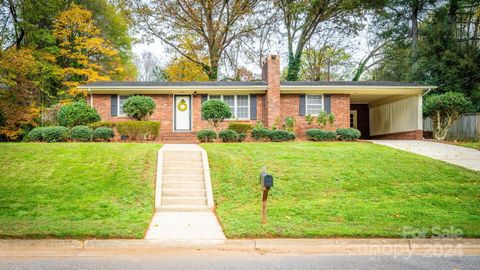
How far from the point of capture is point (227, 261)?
218 inches

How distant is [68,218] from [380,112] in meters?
23.0

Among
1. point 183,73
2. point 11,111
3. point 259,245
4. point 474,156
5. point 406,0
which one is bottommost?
point 259,245

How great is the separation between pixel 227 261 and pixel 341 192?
518 centimetres

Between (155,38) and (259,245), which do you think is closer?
(259,245)

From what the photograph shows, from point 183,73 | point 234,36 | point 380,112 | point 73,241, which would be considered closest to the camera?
point 73,241

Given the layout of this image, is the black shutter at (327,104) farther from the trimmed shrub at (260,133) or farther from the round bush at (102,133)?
the round bush at (102,133)

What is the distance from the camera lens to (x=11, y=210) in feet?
25.9

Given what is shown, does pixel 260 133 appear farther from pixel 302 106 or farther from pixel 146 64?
pixel 146 64

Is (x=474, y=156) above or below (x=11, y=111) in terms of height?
below

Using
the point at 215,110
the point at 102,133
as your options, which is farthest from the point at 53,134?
the point at 215,110

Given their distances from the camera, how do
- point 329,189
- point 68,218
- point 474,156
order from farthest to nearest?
point 474,156
point 329,189
point 68,218

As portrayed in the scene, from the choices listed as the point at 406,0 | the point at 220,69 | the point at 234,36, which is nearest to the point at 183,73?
the point at 220,69

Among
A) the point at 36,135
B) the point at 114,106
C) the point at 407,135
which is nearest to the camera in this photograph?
the point at 36,135

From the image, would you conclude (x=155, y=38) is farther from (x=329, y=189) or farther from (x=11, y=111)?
(x=329, y=189)
